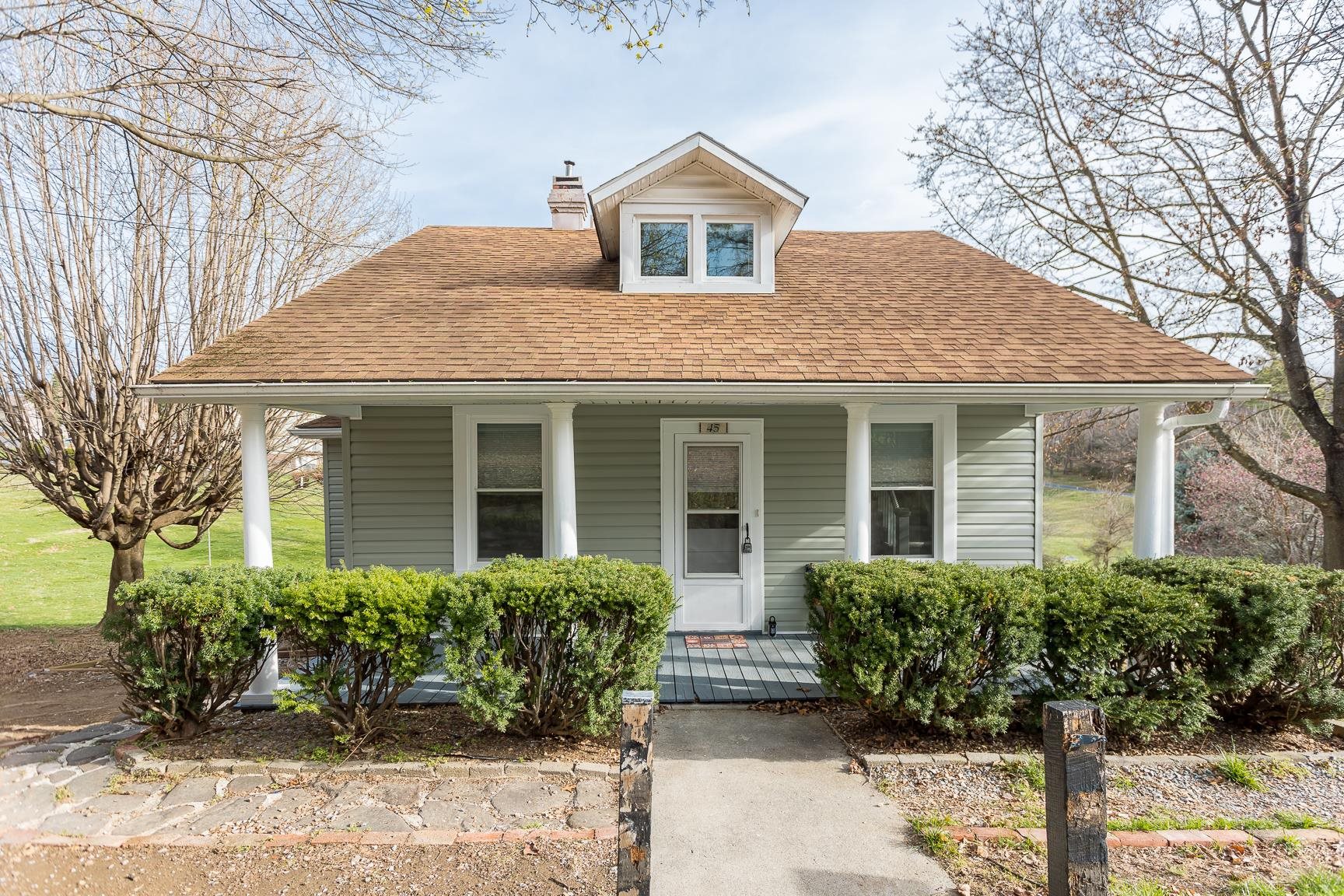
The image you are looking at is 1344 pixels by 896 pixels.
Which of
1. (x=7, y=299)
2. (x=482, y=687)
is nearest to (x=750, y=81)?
(x=482, y=687)

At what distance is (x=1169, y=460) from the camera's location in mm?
6074

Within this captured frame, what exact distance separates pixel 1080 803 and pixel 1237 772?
2.24 meters

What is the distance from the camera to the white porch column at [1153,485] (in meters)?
5.93

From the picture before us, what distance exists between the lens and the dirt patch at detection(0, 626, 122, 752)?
16.6ft

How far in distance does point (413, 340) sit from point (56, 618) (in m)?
9.70

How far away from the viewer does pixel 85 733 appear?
15.7ft

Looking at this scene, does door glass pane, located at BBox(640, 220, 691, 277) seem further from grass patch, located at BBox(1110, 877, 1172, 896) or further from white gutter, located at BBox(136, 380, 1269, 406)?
grass patch, located at BBox(1110, 877, 1172, 896)

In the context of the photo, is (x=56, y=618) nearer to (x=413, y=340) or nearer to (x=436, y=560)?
(x=436, y=560)

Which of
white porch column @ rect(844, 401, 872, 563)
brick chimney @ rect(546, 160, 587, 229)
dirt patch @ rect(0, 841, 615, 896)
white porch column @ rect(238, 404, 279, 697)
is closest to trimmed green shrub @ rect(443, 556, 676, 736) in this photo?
dirt patch @ rect(0, 841, 615, 896)

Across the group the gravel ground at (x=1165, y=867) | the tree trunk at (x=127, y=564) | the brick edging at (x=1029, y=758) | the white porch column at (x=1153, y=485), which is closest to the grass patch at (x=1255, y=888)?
the gravel ground at (x=1165, y=867)

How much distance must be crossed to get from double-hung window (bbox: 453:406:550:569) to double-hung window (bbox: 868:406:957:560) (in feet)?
12.7

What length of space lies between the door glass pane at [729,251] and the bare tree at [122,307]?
14.1 ft

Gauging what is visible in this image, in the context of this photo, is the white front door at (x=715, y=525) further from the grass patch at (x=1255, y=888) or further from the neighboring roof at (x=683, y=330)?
the grass patch at (x=1255, y=888)

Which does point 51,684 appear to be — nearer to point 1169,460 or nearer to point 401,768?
point 401,768
